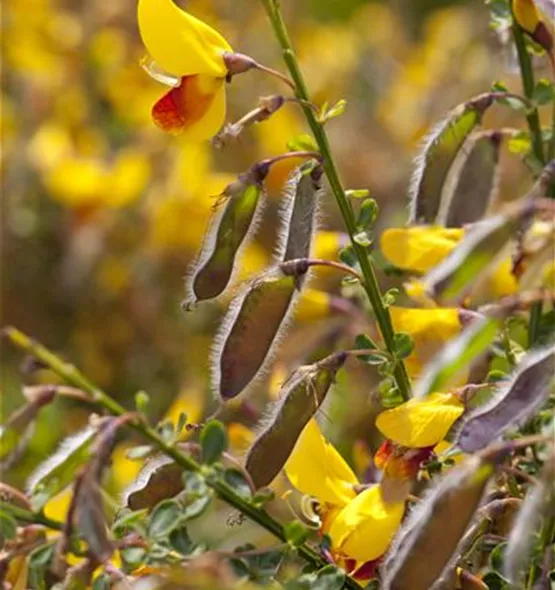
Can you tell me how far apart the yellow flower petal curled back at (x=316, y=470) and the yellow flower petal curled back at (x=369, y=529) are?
34mm

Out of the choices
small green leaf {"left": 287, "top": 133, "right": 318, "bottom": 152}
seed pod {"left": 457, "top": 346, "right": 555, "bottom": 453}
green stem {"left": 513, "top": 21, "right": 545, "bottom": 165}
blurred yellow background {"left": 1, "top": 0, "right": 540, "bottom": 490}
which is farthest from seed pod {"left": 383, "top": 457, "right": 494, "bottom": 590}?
Answer: blurred yellow background {"left": 1, "top": 0, "right": 540, "bottom": 490}

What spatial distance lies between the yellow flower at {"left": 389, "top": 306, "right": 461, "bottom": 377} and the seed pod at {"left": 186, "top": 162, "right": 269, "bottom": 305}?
0.13m

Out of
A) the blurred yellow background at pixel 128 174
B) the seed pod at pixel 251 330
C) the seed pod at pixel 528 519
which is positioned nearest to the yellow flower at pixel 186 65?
the seed pod at pixel 251 330

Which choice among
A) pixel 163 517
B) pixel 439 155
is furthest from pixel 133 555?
pixel 439 155

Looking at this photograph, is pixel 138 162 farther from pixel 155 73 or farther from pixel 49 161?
pixel 155 73

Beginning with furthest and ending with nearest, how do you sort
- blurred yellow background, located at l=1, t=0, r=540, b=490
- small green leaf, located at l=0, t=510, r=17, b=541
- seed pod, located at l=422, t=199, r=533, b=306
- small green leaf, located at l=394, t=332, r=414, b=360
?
blurred yellow background, located at l=1, t=0, r=540, b=490
small green leaf, located at l=394, t=332, r=414, b=360
small green leaf, located at l=0, t=510, r=17, b=541
seed pod, located at l=422, t=199, r=533, b=306

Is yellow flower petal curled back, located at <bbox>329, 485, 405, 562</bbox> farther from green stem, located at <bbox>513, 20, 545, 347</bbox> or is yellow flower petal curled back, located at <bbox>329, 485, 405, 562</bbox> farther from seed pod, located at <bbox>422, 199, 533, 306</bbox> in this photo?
green stem, located at <bbox>513, 20, 545, 347</bbox>

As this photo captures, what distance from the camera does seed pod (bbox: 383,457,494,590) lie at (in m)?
0.71

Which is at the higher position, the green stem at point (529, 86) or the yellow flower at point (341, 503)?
the green stem at point (529, 86)

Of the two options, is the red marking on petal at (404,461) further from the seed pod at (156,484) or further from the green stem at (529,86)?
the green stem at (529,86)

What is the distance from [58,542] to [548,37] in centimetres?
48

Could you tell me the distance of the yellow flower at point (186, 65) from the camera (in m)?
0.84

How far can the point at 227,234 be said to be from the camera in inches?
34.7

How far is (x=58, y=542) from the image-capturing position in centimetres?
71
